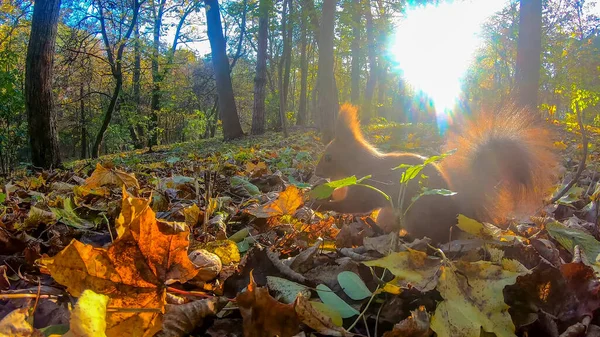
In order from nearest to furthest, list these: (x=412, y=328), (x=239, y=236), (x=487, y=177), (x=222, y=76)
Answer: (x=412, y=328) < (x=239, y=236) < (x=487, y=177) < (x=222, y=76)

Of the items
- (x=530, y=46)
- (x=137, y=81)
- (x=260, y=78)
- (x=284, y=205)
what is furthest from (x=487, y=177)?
(x=137, y=81)

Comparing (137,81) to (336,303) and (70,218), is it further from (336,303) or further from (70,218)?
(336,303)

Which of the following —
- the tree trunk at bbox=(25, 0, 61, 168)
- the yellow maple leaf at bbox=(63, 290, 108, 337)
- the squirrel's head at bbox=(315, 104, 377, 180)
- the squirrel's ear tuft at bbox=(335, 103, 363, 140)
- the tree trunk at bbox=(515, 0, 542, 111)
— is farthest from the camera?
the tree trunk at bbox=(515, 0, 542, 111)

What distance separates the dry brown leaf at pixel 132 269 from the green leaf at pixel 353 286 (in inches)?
12.0

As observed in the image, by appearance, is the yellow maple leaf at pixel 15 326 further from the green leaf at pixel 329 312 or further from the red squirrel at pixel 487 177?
the red squirrel at pixel 487 177

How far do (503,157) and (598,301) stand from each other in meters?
0.87

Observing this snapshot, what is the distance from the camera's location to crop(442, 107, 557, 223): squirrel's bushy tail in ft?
5.07

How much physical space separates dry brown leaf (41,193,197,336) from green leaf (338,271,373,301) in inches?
12.0

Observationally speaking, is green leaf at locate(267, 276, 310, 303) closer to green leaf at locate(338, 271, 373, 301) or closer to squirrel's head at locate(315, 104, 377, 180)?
green leaf at locate(338, 271, 373, 301)

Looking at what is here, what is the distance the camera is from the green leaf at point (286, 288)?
87 centimetres

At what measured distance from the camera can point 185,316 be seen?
0.77 meters

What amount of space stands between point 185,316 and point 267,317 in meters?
0.15

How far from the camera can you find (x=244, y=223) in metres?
1.64

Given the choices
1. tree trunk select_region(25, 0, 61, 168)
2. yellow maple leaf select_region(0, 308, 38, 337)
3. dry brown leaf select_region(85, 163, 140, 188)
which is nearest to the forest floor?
yellow maple leaf select_region(0, 308, 38, 337)
